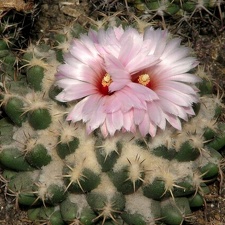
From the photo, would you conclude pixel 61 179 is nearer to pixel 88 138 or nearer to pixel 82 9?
pixel 88 138

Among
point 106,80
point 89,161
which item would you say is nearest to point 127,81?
point 106,80

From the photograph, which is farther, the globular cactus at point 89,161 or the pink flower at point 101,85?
the globular cactus at point 89,161

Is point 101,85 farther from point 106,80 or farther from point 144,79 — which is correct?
Result: point 144,79

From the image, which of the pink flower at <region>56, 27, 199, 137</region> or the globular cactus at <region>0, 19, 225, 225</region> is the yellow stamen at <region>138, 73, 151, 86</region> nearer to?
the pink flower at <region>56, 27, 199, 137</region>

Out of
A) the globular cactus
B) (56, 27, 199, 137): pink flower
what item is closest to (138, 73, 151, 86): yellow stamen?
(56, 27, 199, 137): pink flower

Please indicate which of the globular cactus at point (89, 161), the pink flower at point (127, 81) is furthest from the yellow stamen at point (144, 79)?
the globular cactus at point (89, 161)

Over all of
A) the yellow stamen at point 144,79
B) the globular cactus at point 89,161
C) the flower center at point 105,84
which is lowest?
the globular cactus at point 89,161

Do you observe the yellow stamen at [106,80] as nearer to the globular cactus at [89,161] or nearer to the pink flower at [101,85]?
the pink flower at [101,85]
